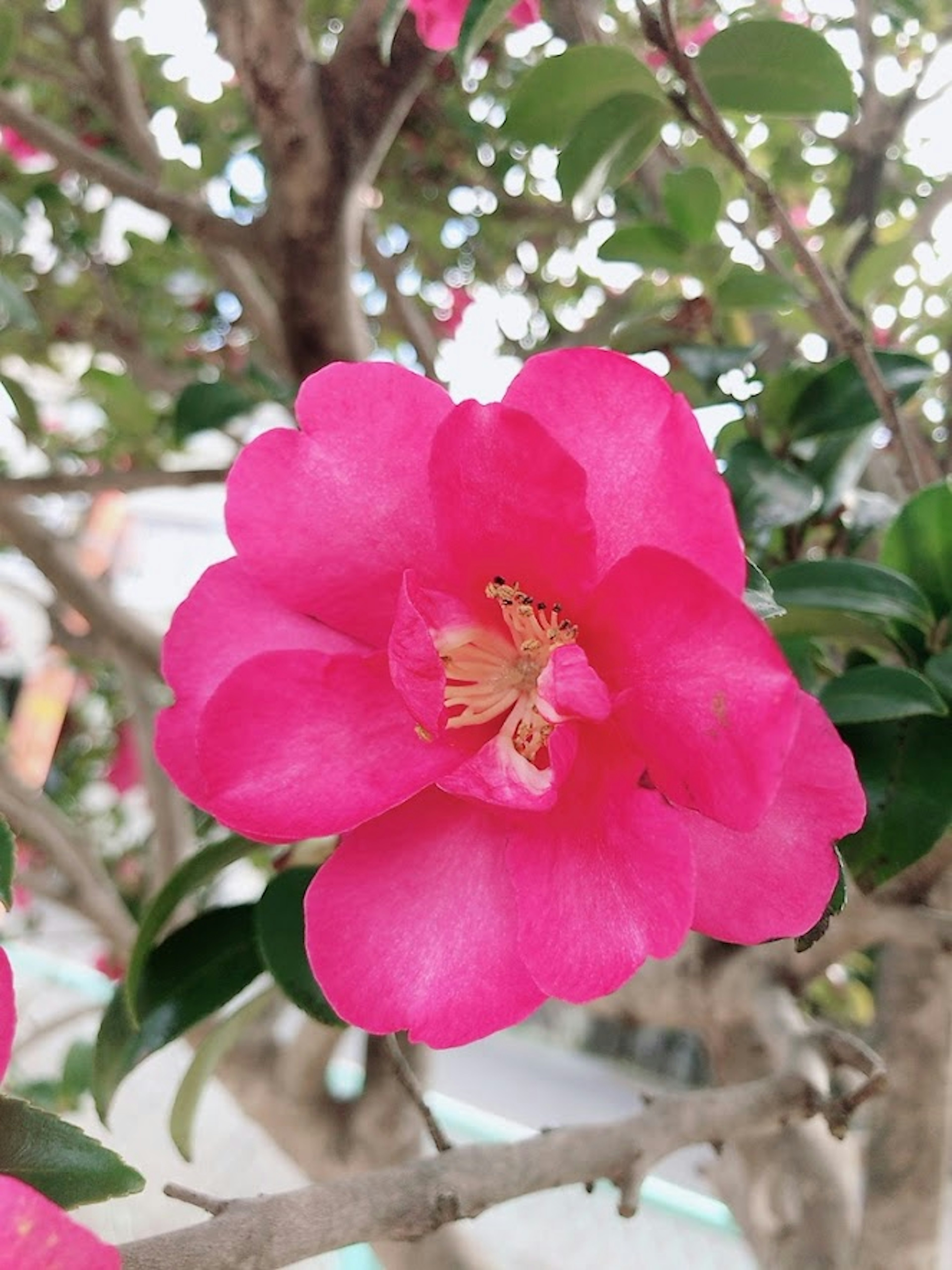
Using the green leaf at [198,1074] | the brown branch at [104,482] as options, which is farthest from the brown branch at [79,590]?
the green leaf at [198,1074]

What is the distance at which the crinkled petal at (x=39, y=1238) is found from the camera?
0.82 feet

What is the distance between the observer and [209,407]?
39.9 inches

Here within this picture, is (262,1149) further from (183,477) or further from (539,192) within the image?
(539,192)

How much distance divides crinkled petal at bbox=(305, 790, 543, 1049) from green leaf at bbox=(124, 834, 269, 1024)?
186 mm

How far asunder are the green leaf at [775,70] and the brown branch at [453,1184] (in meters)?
0.56

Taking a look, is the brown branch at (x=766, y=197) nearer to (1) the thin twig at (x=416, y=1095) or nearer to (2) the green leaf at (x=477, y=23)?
(2) the green leaf at (x=477, y=23)

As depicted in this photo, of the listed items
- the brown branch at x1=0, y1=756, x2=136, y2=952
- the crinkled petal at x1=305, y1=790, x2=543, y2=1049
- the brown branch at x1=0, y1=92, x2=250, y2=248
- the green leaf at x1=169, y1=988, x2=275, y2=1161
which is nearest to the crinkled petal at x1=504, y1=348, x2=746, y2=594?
the crinkled petal at x1=305, y1=790, x2=543, y2=1049

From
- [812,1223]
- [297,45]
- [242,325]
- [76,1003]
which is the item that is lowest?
[76,1003]

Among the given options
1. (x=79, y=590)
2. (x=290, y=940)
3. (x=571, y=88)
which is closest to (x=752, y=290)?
(x=571, y=88)

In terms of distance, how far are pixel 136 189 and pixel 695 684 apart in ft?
2.79

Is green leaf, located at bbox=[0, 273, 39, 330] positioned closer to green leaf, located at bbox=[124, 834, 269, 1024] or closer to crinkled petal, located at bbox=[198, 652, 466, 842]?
green leaf, located at bbox=[124, 834, 269, 1024]

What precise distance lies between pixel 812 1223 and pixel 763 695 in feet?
2.70

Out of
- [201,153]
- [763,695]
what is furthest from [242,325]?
[763,695]

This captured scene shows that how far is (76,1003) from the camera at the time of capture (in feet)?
7.61
